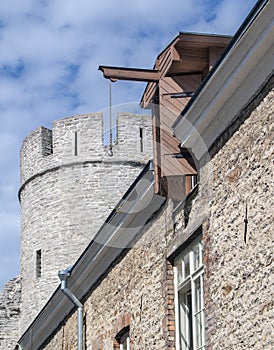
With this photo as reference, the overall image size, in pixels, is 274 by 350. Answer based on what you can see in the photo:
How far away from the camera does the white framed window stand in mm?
11180

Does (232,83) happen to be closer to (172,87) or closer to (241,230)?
(241,230)

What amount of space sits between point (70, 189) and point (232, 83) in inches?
759

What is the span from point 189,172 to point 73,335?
691cm

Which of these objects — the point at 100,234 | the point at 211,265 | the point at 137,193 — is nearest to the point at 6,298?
the point at 100,234

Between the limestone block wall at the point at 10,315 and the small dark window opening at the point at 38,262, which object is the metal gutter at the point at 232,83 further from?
the limestone block wall at the point at 10,315

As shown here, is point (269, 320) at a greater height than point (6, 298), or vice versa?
point (6, 298)

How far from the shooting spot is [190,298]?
1181 centimetres

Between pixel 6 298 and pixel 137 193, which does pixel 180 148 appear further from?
pixel 6 298

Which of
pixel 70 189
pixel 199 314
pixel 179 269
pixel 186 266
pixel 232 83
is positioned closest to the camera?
pixel 232 83

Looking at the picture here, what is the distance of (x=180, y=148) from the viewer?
11922 millimetres

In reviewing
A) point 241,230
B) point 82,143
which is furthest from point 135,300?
point 82,143

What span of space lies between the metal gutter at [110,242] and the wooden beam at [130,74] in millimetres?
1212

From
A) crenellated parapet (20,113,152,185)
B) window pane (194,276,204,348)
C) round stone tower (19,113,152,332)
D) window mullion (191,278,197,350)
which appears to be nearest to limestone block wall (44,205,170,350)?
window mullion (191,278,197,350)

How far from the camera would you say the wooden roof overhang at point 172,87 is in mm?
11758
